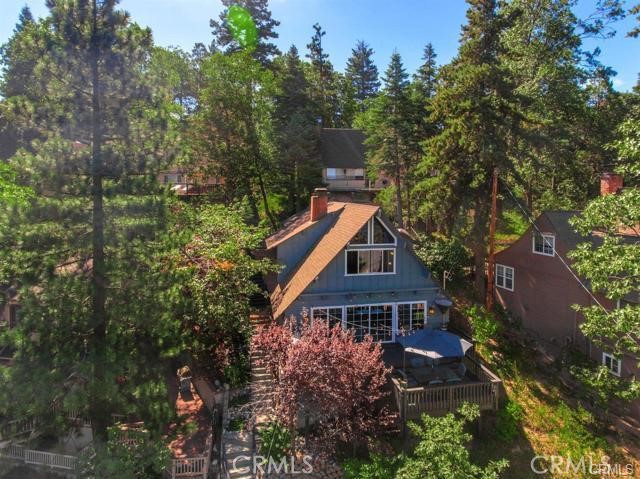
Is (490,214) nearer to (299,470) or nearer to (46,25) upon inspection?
(299,470)

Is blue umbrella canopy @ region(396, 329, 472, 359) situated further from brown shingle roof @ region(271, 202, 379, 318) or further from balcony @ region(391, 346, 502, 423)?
brown shingle roof @ region(271, 202, 379, 318)

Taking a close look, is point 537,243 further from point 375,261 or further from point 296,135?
point 296,135

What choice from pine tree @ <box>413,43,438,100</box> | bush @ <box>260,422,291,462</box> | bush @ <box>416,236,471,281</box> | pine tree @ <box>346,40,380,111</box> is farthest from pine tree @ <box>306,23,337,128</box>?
bush @ <box>260,422,291,462</box>

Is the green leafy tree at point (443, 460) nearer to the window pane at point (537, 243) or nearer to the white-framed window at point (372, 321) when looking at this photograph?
the white-framed window at point (372, 321)

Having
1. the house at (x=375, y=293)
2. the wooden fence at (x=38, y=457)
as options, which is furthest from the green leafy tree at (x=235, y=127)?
the wooden fence at (x=38, y=457)

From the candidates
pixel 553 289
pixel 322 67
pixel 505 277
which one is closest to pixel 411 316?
pixel 553 289
